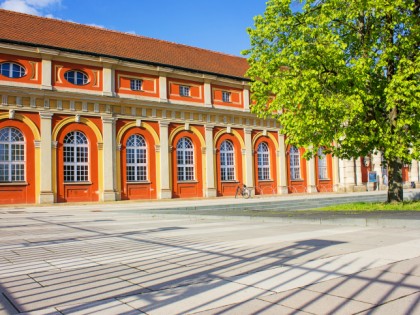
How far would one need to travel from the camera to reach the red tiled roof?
27.8m

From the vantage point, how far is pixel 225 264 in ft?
19.6

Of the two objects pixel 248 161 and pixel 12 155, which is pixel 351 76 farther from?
Answer: pixel 248 161

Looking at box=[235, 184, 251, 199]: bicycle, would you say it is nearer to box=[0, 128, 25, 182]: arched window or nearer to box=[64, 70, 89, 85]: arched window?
box=[64, 70, 89, 85]: arched window

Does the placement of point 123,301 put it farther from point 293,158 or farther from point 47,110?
point 293,158

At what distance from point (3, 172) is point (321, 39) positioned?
2017cm

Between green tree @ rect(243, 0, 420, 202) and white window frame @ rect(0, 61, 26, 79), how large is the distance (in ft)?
54.4

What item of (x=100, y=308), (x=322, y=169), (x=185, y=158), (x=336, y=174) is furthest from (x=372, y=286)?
(x=336, y=174)

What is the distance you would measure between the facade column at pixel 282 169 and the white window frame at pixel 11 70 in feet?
70.9

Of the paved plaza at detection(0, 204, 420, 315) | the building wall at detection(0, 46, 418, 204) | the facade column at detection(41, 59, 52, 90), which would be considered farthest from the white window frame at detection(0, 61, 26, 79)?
the paved plaza at detection(0, 204, 420, 315)

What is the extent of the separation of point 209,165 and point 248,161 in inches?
157

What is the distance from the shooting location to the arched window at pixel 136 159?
29.9 meters

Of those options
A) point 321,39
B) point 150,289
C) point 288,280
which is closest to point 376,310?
point 288,280

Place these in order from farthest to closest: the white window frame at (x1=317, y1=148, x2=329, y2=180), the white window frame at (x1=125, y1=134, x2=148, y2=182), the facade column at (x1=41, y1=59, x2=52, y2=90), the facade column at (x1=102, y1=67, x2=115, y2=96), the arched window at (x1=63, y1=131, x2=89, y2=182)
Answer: the white window frame at (x1=317, y1=148, x2=329, y2=180), the white window frame at (x1=125, y1=134, x2=148, y2=182), the facade column at (x1=102, y1=67, x2=115, y2=96), the arched window at (x1=63, y1=131, x2=89, y2=182), the facade column at (x1=41, y1=59, x2=52, y2=90)

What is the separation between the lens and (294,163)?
39.3 metres
